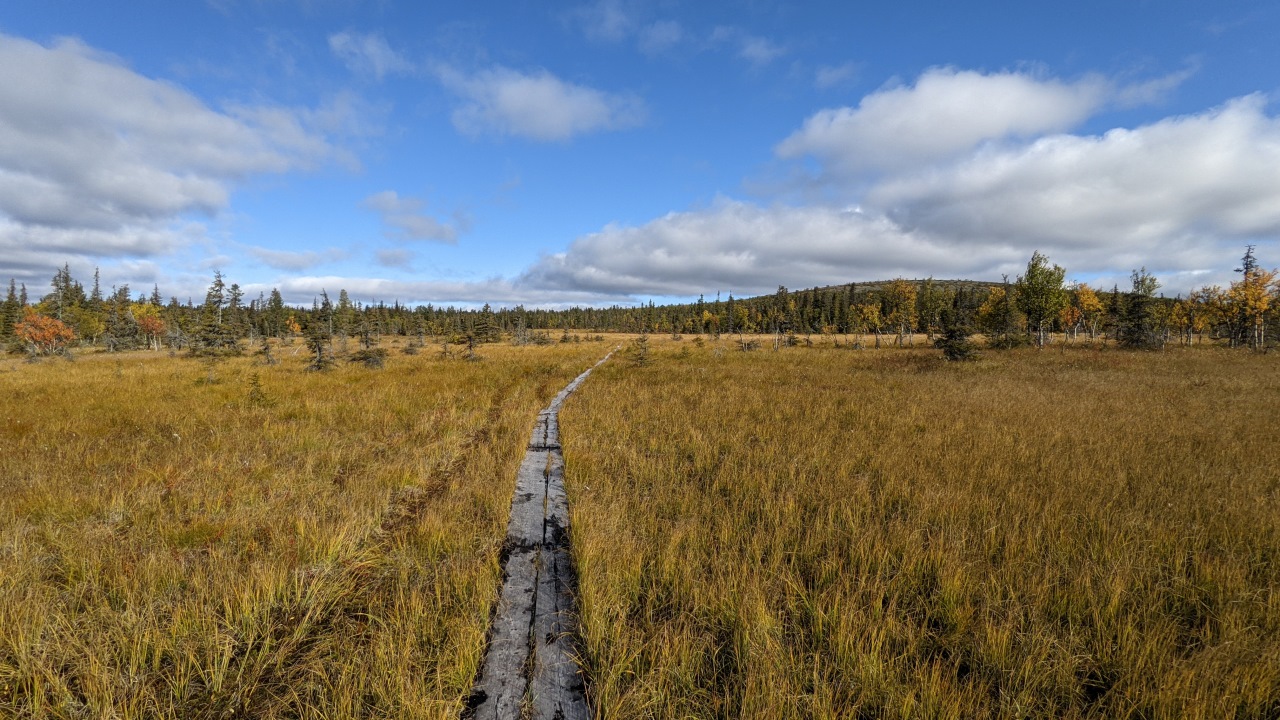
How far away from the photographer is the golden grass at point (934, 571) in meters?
2.78

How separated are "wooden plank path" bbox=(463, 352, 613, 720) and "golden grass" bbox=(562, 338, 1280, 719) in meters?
0.25

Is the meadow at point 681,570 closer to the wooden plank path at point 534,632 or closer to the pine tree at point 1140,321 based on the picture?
the wooden plank path at point 534,632

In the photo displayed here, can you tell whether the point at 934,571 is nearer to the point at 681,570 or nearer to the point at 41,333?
the point at 681,570

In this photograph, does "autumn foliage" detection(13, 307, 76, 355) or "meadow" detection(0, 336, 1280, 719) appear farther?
"autumn foliage" detection(13, 307, 76, 355)

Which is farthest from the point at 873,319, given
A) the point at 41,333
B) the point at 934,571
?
the point at 41,333

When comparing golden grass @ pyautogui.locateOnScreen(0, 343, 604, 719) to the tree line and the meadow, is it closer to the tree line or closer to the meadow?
the meadow

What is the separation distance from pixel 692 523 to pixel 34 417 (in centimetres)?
1575

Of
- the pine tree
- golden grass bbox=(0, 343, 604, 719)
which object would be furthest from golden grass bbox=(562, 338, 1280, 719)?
the pine tree

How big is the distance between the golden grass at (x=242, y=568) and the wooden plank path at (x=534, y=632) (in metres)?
0.19

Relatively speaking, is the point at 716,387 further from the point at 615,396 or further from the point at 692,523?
the point at 692,523

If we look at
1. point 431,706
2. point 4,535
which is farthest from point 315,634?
point 4,535

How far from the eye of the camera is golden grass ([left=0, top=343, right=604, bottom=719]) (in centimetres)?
277

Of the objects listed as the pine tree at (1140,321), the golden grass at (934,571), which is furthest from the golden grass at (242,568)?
the pine tree at (1140,321)

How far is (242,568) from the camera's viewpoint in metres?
3.95
